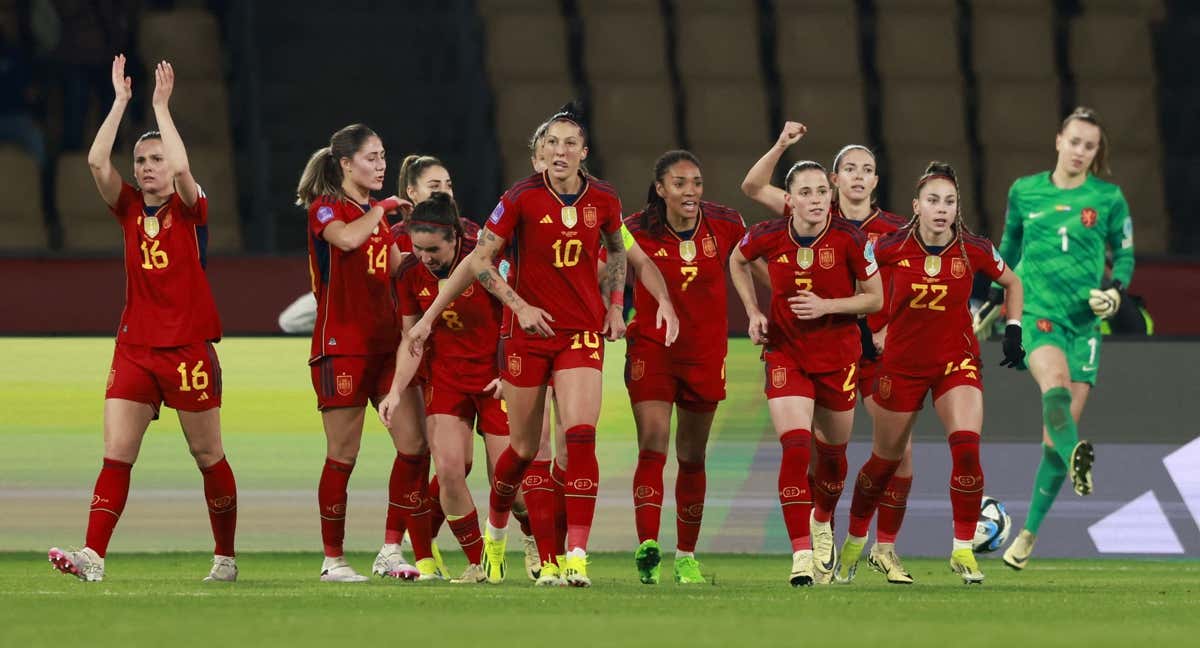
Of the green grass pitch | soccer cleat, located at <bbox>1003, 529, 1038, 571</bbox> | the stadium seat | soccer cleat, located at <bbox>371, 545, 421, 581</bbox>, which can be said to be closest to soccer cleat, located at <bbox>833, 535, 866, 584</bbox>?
the green grass pitch

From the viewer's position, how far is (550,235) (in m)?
8.16

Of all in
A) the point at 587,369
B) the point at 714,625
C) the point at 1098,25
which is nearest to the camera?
the point at 714,625

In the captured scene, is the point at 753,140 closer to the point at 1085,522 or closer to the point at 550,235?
the point at 1085,522

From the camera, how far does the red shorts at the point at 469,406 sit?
8.80 metres

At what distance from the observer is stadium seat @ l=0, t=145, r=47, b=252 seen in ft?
46.2

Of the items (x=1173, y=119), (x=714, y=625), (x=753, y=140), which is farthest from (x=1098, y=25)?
(x=714, y=625)

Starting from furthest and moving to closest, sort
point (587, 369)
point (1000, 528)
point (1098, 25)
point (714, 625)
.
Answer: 1. point (1098, 25)
2. point (1000, 528)
3. point (587, 369)
4. point (714, 625)

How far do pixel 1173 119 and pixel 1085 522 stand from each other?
5.68m

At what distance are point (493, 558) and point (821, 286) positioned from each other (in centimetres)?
180

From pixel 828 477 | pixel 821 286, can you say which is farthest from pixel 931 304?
pixel 828 477

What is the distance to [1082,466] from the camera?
10023 millimetres

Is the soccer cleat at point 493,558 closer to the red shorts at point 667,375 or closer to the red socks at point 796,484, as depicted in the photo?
the red shorts at point 667,375

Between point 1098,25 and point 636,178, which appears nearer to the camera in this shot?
point 636,178

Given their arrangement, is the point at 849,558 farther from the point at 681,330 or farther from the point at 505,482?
the point at 505,482
